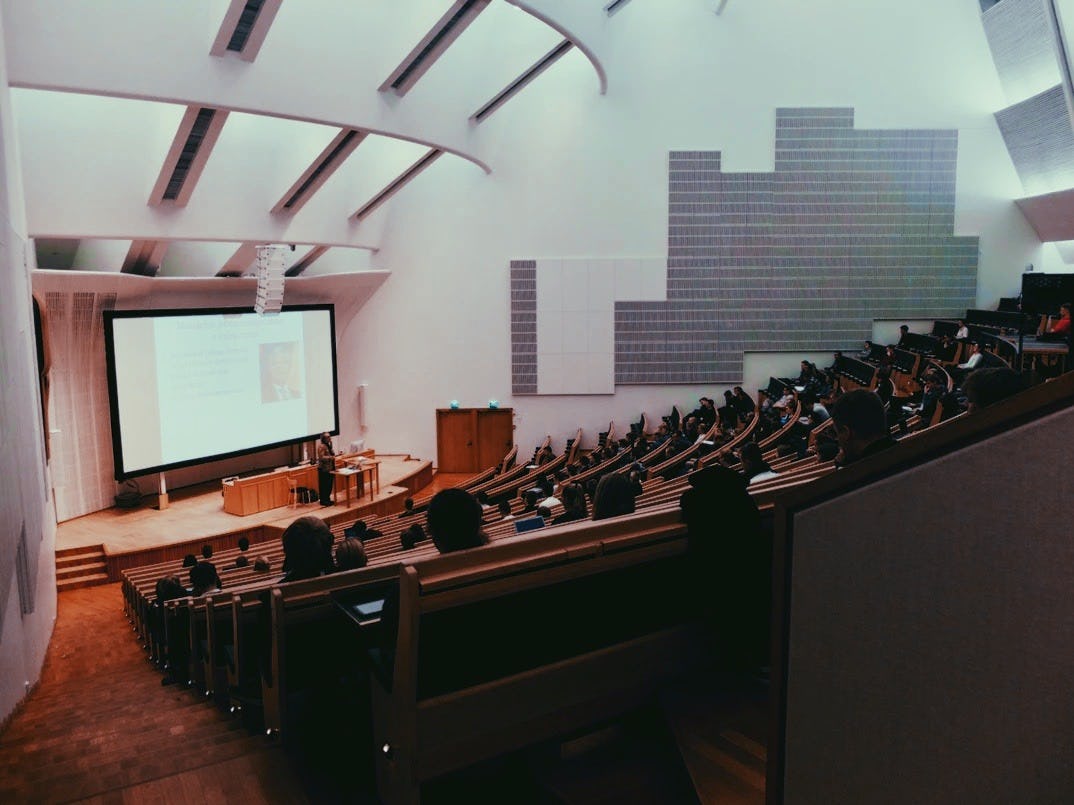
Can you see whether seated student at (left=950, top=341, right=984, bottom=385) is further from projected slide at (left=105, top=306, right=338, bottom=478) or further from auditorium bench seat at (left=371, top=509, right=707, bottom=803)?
projected slide at (left=105, top=306, right=338, bottom=478)

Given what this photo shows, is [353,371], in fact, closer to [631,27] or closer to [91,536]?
[91,536]

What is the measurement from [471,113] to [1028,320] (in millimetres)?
7687

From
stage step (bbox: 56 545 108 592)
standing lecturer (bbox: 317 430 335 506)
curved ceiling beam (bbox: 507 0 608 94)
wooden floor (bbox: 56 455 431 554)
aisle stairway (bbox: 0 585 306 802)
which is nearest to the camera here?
aisle stairway (bbox: 0 585 306 802)

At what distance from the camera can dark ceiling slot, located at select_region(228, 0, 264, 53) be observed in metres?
6.23

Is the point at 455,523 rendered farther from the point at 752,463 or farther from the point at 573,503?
the point at 752,463

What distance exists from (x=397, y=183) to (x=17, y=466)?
7.52 m

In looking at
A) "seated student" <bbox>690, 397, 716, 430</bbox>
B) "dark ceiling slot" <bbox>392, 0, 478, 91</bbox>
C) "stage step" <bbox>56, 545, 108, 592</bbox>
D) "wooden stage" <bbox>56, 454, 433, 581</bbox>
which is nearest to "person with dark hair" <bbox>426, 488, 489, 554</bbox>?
"dark ceiling slot" <bbox>392, 0, 478, 91</bbox>

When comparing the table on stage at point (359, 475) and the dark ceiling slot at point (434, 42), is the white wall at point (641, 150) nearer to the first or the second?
the table on stage at point (359, 475)

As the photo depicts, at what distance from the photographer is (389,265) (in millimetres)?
13516

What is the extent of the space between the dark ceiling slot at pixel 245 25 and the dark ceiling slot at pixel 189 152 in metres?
0.61

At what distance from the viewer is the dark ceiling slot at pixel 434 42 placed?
291 inches

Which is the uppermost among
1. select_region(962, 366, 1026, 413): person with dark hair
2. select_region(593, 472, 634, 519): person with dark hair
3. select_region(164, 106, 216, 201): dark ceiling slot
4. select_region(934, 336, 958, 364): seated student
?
select_region(164, 106, 216, 201): dark ceiling slot

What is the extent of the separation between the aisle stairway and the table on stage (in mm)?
5384

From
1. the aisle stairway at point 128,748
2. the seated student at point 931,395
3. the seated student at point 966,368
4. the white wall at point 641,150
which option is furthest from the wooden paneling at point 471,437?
the aisle stairway at point 128,748
